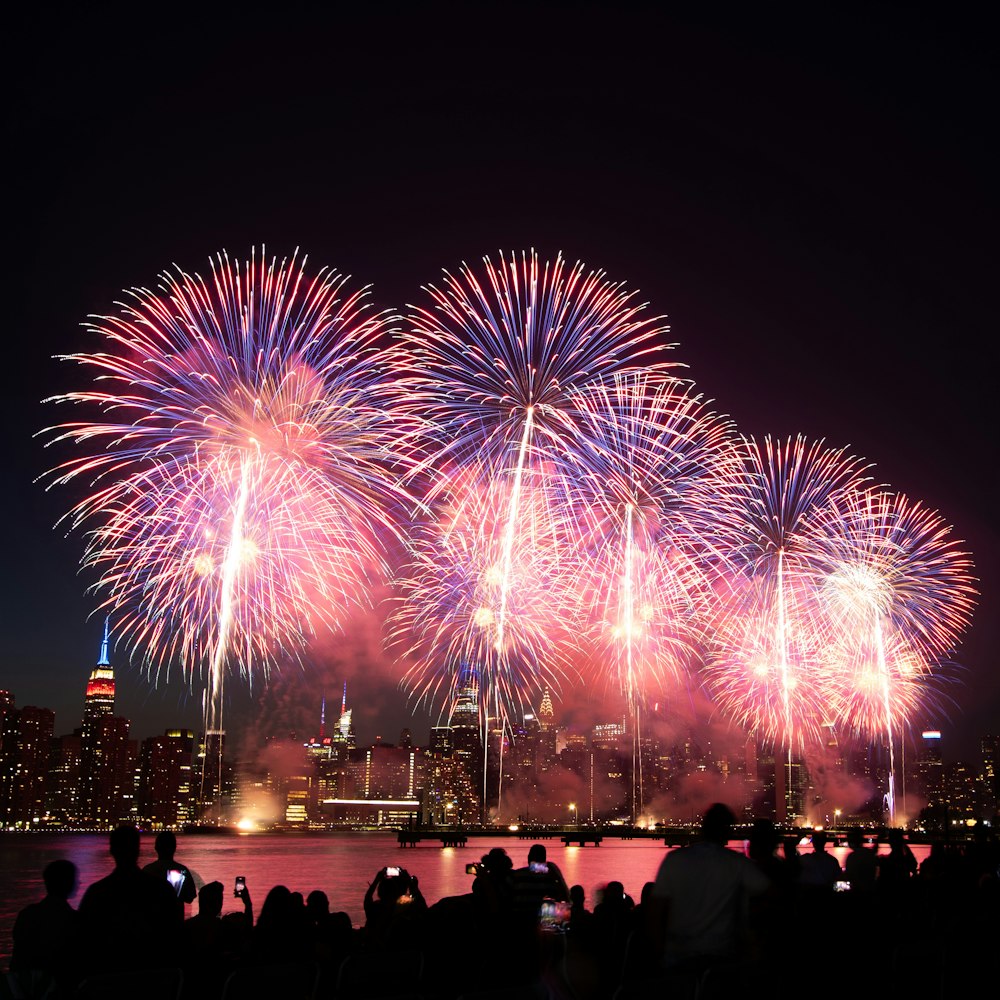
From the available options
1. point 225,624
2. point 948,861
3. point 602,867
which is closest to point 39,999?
point 948,861

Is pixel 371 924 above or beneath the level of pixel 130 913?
beneath

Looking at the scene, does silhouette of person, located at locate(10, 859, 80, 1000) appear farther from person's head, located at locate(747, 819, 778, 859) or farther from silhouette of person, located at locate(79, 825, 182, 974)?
person's head, located at locate(747, 819, 778, 859)

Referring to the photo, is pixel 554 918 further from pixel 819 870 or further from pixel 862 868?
pixel 862 868

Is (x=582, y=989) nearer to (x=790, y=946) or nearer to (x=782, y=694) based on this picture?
(x=790, y=946)

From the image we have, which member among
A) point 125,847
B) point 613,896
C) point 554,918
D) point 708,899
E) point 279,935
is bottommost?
point 613,896

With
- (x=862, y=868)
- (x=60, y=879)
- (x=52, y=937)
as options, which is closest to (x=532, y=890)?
(x=862, y=868)
